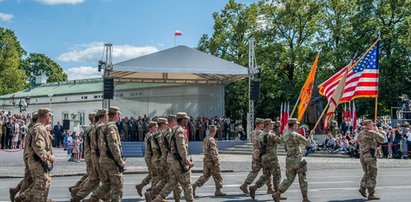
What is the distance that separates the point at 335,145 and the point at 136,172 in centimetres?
1395

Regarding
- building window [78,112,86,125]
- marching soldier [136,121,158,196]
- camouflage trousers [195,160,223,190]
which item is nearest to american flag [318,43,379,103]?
camouflage trousers [195,160,223,190]

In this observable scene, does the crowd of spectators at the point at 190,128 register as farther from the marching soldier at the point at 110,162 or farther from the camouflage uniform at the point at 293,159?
the marching soldier at the point at 110,162

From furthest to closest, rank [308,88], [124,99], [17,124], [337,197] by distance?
1. [124,99]
2. [17,124]
3. [308,88]
4. [337,197]

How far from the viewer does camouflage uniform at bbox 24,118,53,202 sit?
10578 millimetres

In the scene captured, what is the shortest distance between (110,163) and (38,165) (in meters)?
1.26

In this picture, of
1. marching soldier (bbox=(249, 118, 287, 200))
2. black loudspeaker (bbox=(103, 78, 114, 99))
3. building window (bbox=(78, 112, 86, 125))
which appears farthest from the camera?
building window (bbox=(78, 112, 86, 125))

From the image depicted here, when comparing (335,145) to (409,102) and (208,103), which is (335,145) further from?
(208,103)

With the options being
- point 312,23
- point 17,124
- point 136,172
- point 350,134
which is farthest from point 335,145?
point 312,23

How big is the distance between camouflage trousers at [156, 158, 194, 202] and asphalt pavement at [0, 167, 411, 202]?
2.35 meters

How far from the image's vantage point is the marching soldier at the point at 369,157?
1375 cm

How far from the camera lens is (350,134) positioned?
32875 mm

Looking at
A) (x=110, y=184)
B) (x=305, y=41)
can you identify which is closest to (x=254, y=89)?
(x=305, y=41)

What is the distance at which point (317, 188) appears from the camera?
638 inches

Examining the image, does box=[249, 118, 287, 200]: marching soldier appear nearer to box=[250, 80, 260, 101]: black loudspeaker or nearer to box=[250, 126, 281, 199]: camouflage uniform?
box=[250, 126, 281, 199]: camouflage uniform
